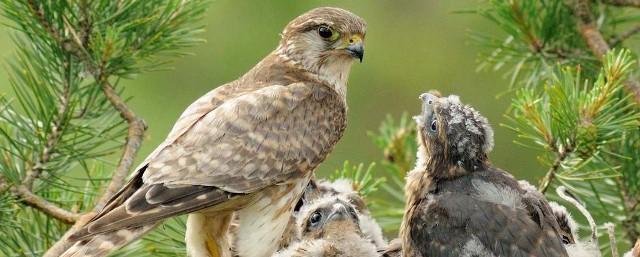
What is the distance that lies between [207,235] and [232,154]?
0.35 metres

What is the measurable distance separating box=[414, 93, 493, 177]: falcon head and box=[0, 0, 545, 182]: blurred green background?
348cm

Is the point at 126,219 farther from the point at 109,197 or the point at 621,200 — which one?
the point at 621,200

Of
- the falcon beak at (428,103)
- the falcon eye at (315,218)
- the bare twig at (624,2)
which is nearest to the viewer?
the falcon beak at (428,103)

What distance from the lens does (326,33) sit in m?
5.58

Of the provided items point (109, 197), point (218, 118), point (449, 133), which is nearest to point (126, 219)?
point (109, 197)

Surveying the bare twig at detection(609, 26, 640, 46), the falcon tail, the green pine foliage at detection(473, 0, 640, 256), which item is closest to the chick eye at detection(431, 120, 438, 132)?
the green pine foliage at detection(473, 0, 640, 256)

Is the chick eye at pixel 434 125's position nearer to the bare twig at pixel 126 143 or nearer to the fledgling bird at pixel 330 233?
the fledgling bird at pixel 330 233

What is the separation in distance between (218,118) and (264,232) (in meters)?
0.48

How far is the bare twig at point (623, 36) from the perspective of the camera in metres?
5.40

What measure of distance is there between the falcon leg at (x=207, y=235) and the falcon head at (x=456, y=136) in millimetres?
865

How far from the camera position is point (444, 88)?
9.28 m

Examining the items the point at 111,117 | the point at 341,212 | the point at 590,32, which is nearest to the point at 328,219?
the point at 341,212

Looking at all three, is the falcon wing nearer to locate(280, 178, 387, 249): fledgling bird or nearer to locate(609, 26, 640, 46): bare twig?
locate(280, 178, 387, 249): fledgling bird

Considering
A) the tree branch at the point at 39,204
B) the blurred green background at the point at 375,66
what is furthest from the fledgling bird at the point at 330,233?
the blurred green background at the point at 375,66
